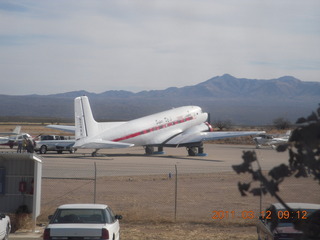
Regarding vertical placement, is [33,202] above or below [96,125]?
below

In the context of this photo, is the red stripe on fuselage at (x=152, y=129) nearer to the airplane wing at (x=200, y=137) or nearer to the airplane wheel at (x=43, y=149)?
the airplane wing at (x=200, y=137)

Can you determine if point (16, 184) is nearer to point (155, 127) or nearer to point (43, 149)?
point (43, 149)

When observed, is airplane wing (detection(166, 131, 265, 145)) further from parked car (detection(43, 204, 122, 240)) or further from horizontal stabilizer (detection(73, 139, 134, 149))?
parked car (detection(43, 204, 122, 240))

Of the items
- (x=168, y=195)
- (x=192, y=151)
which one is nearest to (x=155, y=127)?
(x=192, y=151)

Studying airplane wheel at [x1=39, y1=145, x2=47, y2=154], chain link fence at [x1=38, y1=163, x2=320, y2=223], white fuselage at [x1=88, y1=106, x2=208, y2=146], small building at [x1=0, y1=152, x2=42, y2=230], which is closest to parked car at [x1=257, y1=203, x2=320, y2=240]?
chain link fence at [x1=38, y1=163, x2=320, y2=223]

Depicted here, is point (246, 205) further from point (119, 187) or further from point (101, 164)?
point (101, 164)

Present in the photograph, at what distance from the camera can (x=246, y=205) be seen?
21500 millimetres

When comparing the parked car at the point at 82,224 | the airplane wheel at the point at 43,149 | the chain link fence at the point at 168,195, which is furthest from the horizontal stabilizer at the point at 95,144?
the parked car at the point at 82,224

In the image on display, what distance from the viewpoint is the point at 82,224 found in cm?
1205

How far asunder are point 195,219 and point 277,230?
24.7 feet

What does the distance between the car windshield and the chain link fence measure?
212 inches

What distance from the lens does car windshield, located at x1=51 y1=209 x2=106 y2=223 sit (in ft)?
40.8

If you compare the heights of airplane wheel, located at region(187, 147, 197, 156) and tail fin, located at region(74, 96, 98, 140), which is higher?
tail fin, located at region(74, 96, 98, 140)

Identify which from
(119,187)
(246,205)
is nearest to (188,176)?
(119,187)
